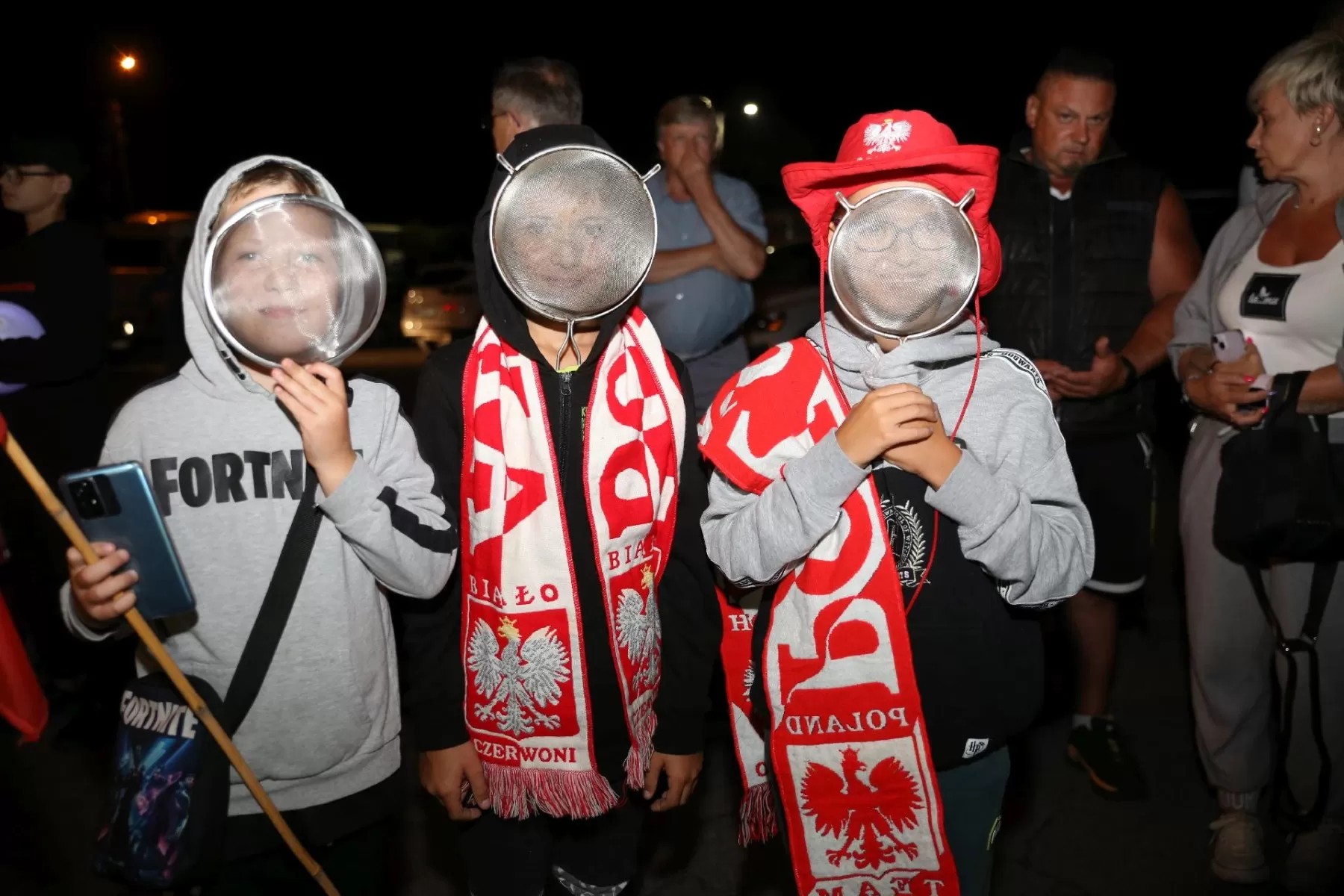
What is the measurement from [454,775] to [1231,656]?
230 centimetres

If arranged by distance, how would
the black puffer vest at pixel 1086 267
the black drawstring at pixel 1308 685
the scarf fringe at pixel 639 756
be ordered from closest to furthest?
the scarf fringe at pixel 639 756 < the black drawstring at pixel 1308 685 < the black puffer vest at pixel 1086 267

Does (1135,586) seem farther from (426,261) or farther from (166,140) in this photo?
(166,140)

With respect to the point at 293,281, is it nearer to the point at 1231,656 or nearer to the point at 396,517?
the point at 396,517

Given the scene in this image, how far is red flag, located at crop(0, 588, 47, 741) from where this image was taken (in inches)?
63.4

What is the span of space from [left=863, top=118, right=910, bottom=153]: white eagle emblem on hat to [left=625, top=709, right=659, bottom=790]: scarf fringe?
1.24 meters

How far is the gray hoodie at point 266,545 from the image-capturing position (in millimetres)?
1766

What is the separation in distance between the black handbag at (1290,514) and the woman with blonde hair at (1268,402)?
2cm

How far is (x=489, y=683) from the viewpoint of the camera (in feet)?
6.52

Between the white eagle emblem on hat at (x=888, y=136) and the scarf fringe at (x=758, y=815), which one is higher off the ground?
the white eagle emblem on hat at (x=888, y=136)

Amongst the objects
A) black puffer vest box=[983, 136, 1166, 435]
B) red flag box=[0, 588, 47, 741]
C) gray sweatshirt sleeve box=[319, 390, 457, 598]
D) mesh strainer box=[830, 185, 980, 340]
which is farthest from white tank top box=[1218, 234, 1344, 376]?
red flag box=[0, 588, 47, 741]

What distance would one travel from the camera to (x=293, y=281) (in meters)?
1.62

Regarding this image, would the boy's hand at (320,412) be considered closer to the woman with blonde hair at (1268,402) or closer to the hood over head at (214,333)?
the hood over head at (214,333)

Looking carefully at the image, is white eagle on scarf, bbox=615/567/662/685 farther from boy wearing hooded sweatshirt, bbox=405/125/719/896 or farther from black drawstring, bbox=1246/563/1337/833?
black drawstring, bbox=1246/563/1337/833

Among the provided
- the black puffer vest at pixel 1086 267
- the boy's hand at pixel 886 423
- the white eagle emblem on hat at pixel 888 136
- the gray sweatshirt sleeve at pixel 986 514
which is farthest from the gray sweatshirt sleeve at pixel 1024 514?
the black puffer vest at pixel 1086 267
